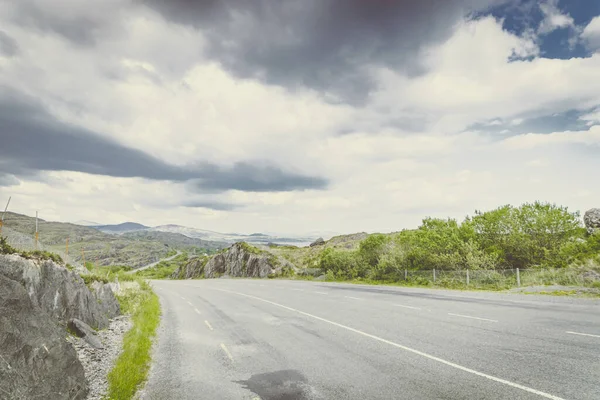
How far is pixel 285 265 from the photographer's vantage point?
54250mm

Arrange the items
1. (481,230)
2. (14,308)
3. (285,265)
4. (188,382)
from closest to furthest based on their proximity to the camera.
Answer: (14,308) → (188,382) → (481,230) → (285,265)

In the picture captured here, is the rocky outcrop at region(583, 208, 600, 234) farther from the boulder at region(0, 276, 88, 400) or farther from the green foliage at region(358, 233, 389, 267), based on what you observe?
the boulder at region(0, 276, 88, 400)

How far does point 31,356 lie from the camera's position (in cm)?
543

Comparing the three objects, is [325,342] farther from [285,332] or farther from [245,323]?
[245,323]

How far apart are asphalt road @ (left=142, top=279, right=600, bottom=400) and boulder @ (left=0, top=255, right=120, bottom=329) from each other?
2.92 meters

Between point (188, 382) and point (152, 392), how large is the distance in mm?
764

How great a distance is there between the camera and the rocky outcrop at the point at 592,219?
24.5 meters

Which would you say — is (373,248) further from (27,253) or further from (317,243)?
(317,243)

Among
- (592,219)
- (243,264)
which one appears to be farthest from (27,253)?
(243,264)

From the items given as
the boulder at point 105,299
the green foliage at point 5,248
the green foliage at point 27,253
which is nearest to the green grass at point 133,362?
the boulder at point 105,299

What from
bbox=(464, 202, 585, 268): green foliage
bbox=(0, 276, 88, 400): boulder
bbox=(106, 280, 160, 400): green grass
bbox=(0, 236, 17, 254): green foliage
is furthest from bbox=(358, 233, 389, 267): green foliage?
bbox=(0, 276, 88, 400): boulder

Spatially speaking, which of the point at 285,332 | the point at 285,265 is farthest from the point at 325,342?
the point at 285,265

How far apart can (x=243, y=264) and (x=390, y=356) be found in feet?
181

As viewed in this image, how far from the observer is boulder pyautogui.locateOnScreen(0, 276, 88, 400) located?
4.92m
